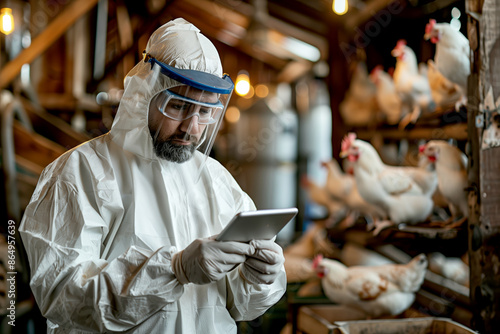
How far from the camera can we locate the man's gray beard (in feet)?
4.53

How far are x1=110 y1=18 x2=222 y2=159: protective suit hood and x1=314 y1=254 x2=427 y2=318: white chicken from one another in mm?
1453

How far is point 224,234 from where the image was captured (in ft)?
3.75

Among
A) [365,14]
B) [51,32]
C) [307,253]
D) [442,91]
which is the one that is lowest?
[307,253]

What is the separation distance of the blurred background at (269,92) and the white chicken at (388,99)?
1.5 inches

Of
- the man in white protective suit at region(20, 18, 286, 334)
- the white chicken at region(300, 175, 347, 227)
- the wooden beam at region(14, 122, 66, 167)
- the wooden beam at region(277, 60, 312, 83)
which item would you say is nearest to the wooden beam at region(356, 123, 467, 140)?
the white chicken at region(300, 175, 347, 227)

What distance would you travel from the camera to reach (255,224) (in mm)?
1157

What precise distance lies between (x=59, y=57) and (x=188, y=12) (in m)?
1.73

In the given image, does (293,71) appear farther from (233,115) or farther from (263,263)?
(263,263)

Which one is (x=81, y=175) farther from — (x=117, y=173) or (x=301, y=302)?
(x=301, y=302)

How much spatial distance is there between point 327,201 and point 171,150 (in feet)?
8.92

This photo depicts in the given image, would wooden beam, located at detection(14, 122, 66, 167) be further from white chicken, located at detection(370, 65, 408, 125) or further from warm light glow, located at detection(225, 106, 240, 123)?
warm light glow, located at detection(225, 106, 240, 123)

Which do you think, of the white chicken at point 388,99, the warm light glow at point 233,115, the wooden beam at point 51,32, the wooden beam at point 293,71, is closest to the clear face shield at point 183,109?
the white chicken at point 388,99

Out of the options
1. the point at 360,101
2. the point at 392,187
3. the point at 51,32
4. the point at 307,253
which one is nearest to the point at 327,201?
the point at 307,253

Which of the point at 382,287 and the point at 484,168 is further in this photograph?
the point at 382,287
